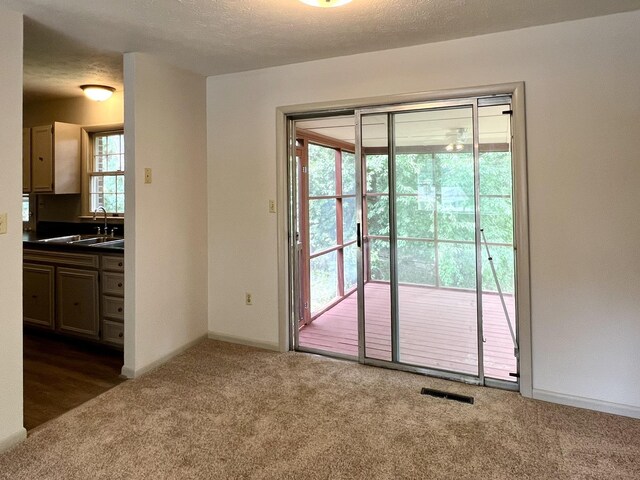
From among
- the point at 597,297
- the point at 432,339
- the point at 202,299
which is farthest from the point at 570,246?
the point at 202,299

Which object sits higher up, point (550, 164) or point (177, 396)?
point (550, 164)

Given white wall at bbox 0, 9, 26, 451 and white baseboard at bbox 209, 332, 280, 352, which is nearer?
white wall at bbox 0, 9, 26, 451

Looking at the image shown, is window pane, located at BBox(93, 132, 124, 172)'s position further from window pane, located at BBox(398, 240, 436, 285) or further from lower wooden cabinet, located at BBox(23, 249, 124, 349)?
window pane, located at BBox(398, 240, 436, 285)

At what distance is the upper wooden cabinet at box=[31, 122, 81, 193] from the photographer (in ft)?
13.8

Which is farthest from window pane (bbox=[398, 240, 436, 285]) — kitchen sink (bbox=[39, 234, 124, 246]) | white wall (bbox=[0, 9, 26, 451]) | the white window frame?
the white window frame

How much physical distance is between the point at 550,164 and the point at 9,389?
11.1 ft

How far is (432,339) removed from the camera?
120 inches

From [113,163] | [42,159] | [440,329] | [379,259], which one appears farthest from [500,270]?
[42,159]

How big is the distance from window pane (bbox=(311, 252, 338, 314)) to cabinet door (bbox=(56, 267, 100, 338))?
2.08m

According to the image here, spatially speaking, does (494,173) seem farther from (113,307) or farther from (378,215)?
(113,307)

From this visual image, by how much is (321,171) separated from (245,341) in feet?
6.36

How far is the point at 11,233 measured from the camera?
2168 millimetres

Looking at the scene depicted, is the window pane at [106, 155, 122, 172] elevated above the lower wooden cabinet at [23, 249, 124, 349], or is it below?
above

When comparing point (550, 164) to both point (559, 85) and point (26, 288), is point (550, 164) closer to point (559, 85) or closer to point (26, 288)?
point (559, 85)
